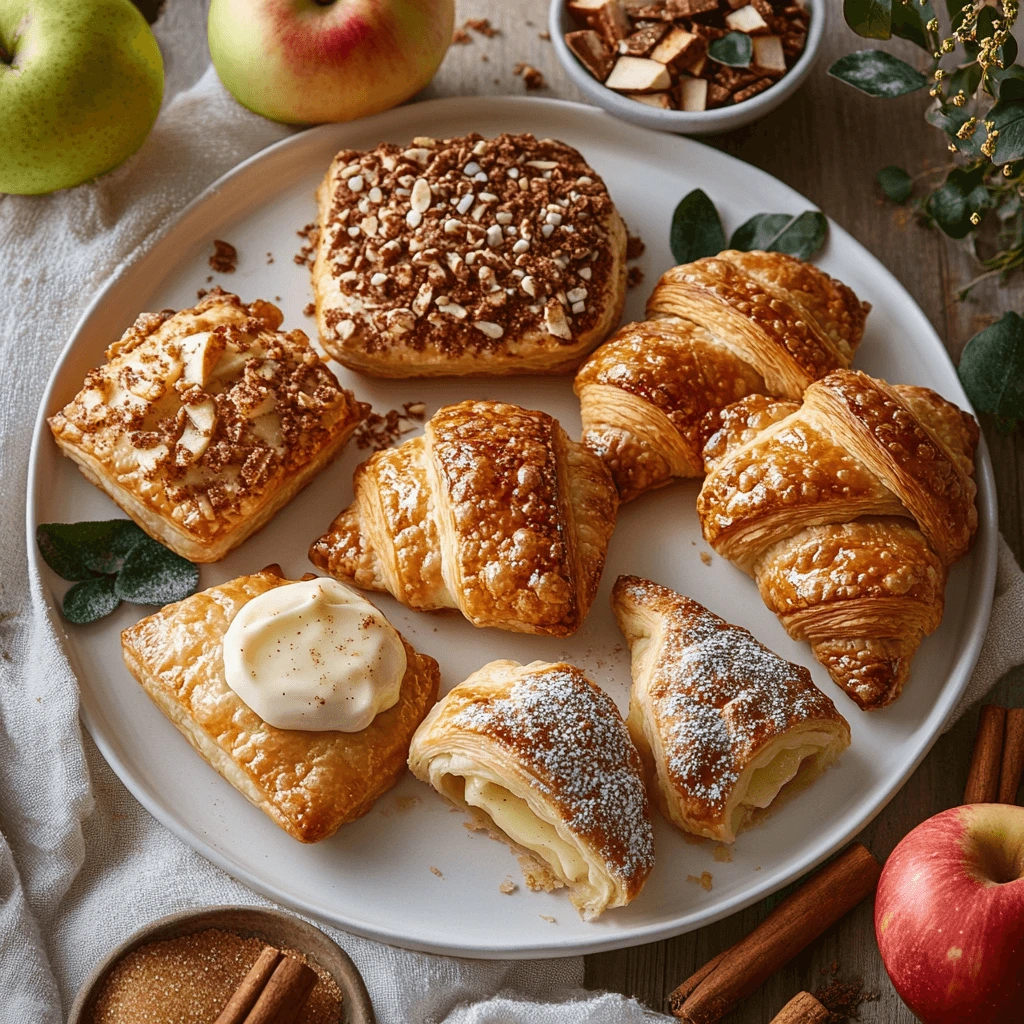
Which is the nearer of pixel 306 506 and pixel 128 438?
pixel 128 438

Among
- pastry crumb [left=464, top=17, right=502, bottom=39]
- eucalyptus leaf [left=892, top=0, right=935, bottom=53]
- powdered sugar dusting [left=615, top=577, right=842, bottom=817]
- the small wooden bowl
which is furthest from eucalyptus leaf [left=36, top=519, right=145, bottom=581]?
eucalyptus leaf [left=892, top=0, right=935, bottom=53]

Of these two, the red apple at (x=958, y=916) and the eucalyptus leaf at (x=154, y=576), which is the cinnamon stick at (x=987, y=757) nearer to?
the red apple at (x=958, y=916)

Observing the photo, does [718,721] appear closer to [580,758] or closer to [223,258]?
[580,758]

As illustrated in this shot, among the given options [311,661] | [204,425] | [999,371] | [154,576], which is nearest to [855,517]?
[999,371]

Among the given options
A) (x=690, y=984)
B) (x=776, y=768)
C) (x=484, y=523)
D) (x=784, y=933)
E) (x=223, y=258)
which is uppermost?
(x=223, y=258)

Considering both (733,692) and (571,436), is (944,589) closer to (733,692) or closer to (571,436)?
(733,692)

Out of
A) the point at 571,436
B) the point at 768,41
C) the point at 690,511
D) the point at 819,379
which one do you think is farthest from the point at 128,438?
the point at 768,41
